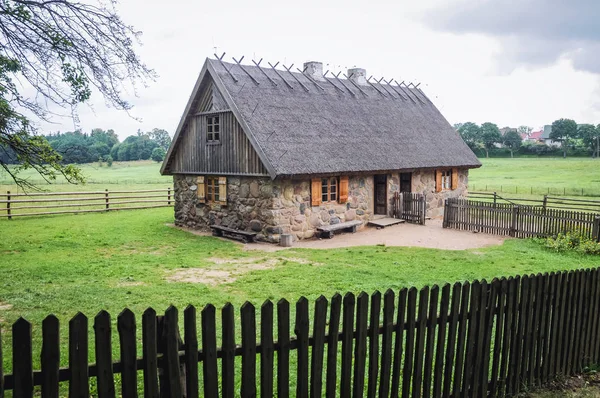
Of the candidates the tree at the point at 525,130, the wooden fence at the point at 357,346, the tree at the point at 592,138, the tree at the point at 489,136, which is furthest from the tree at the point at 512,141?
the wooden fence at the point at 357,346

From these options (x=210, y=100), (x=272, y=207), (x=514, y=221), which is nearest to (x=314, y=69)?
(x=210, y=100)

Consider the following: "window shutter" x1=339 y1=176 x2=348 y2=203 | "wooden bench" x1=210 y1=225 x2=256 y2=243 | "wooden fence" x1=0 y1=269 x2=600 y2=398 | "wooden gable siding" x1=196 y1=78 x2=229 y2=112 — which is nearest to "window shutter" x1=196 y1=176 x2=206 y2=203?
"wooden bench" x1=210 y1=225 x2=256 y2=243

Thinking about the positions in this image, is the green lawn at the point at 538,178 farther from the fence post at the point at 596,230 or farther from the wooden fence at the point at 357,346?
the wooden fence at the point at 357,346

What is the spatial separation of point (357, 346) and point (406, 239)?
13.0m

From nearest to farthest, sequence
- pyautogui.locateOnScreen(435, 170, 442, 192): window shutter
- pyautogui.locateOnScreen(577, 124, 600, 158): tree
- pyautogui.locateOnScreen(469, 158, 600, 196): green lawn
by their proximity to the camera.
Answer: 1. pyautogui.locateOnScreen(435, 170, 442, 192): window shutter
2. pyautogui.locateOnScreen(469, 158, 600, 196): green lawn
3. pyautogui.locateOnScreen(577, 124, 600, 158): tree

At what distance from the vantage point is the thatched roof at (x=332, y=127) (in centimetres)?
1686

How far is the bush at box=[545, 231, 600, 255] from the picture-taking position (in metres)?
13.9

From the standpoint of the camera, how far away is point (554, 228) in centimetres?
1587

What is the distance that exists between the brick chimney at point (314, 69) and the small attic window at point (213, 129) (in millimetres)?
6193

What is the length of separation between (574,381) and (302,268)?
712 centimetres

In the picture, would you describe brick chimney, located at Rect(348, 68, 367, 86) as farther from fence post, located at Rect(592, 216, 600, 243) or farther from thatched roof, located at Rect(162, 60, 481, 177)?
fence post, located at Rect(592, 216, 600, 243)

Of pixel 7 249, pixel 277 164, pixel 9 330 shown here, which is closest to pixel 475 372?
pixel 9 330

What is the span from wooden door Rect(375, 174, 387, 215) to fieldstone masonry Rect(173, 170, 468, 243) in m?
0.25

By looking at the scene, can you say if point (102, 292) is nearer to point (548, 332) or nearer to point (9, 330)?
point (9, 330)
